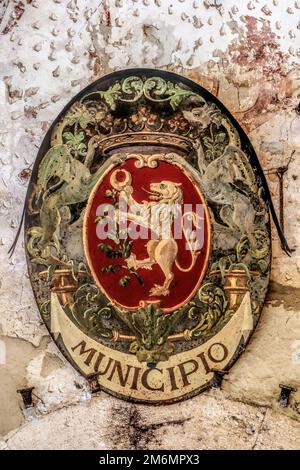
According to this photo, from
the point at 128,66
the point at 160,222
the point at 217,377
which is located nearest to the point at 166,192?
the point at 160,222

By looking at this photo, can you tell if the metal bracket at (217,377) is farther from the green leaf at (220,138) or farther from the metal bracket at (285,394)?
the green leaf at (220,138)

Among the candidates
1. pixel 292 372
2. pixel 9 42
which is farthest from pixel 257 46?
pixel 292 372

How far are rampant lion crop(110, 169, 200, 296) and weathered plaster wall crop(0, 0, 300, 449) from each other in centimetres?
56

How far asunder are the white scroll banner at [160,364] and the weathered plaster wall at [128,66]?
0.27ft

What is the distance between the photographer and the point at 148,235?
17.1ft

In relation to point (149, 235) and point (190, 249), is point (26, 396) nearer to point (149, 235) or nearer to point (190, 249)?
point (149, 235)

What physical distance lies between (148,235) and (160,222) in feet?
0.36

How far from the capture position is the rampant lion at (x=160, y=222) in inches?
204

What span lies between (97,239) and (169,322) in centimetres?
68

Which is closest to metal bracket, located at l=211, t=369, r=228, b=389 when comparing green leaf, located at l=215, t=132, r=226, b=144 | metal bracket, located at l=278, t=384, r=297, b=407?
metal bracket, located at l=278, t=384, r=297, b=407

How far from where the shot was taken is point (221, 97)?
527 centimetres

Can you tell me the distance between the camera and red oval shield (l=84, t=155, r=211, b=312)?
519 cm

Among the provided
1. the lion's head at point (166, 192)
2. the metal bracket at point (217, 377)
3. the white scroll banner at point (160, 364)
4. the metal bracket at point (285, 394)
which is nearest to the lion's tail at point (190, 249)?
the lion's head at point (166, 192)
